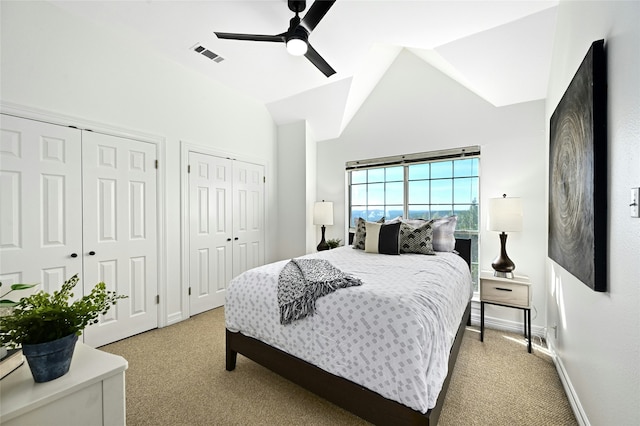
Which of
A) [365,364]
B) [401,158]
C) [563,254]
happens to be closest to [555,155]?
[563,254]

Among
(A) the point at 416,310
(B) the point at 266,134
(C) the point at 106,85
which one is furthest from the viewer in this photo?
(B) the point at 266,134

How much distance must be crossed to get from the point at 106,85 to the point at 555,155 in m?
4.01

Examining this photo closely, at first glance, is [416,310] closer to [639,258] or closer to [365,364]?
[365,364]

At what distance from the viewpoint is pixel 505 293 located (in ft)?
8.41

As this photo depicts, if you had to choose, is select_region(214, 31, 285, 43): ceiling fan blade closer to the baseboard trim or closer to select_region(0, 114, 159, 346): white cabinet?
select_region(0, 114, 159, 346): white cabinet

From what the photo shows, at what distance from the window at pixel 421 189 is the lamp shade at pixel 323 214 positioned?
38 centimetres

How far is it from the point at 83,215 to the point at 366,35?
322cm

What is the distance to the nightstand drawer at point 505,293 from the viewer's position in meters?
2.48

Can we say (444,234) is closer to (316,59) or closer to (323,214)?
(323,214)

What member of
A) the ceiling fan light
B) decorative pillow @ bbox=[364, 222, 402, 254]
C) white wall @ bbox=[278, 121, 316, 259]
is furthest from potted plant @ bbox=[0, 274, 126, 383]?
white wall @ bbox=[278, 121, 316, 259]

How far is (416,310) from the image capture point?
4.40 feet

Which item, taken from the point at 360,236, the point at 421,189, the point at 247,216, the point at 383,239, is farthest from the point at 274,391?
the point at 421,189

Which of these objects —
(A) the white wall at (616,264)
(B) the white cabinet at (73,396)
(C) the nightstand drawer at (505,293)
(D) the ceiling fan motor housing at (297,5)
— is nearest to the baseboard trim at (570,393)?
(A) the white wall at (616,264)

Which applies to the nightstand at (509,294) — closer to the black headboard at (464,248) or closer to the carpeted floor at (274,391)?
the carpeted floor at (274,391)
